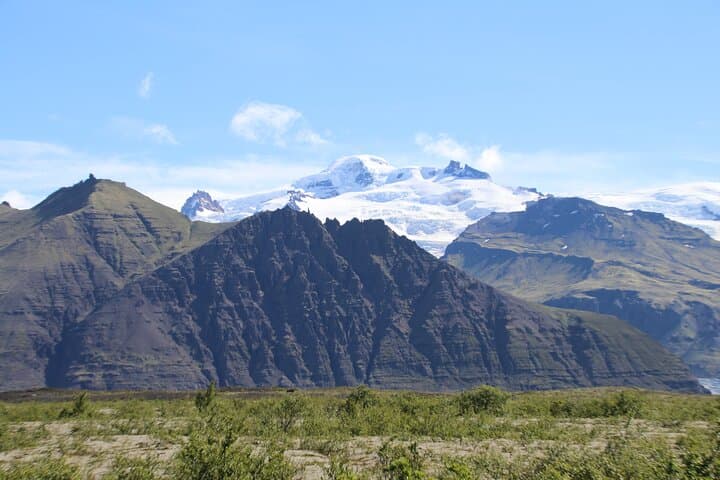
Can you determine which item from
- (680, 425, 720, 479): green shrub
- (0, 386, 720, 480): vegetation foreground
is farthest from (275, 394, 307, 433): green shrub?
(680, 425, 720, 479): green shrub

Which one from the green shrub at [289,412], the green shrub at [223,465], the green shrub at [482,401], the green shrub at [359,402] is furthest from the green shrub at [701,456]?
the green shrub at [359,402]

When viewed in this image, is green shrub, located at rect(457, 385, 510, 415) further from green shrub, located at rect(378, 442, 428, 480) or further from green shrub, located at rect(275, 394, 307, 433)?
green shrub, located at rect(378, 442, 428, 480)

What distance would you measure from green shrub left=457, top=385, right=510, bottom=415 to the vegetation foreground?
469mm

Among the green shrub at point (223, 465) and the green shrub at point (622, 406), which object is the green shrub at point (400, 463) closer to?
the green shrub at point (223, 465)

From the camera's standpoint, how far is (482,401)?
59.5m

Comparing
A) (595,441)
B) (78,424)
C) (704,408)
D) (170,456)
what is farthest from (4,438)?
(704,408)

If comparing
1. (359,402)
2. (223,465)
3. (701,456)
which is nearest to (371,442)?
(223,465)

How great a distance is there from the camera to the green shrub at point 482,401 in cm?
5544

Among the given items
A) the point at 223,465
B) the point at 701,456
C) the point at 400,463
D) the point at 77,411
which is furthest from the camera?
the point at 77,411

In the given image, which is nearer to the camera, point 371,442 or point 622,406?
point 371,442

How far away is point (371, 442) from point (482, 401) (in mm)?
23738

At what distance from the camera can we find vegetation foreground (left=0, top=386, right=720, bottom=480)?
28.2 metres

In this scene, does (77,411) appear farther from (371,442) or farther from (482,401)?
(482,401)

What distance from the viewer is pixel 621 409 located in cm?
5291
